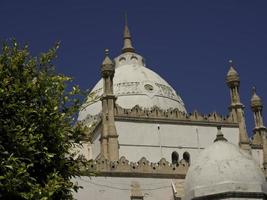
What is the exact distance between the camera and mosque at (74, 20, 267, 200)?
1307 inches

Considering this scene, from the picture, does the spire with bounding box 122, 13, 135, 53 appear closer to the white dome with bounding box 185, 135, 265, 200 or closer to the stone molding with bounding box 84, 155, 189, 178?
the stone molding with bounding box 84, 155, 189, 178

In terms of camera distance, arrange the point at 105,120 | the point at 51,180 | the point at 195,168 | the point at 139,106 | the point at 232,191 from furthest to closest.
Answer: the point at 139,106 < the point at 105,120 < the point at 195,168 < the point at 232,191 < the point at 51,180

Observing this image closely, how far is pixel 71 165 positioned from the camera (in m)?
16.1

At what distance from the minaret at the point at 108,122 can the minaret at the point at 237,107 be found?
8519 mm

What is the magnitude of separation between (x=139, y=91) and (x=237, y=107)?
6969 mm

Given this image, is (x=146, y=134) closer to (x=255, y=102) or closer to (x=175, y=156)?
(x=175, y=156)

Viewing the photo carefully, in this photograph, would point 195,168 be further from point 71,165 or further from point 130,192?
point 130,192

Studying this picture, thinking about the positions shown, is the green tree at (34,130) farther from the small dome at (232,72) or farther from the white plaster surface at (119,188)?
the small dome at (232,72)

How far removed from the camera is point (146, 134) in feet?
124

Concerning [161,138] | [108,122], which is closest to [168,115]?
[161,138]

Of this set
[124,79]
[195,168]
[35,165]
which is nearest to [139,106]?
[124,79]

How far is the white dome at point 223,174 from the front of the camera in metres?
17.3

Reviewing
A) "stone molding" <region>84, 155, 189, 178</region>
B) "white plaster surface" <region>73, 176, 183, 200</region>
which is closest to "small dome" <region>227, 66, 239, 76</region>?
"stone molding" <region>84, 155, 189, 178</region>

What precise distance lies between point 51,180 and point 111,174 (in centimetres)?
1877
